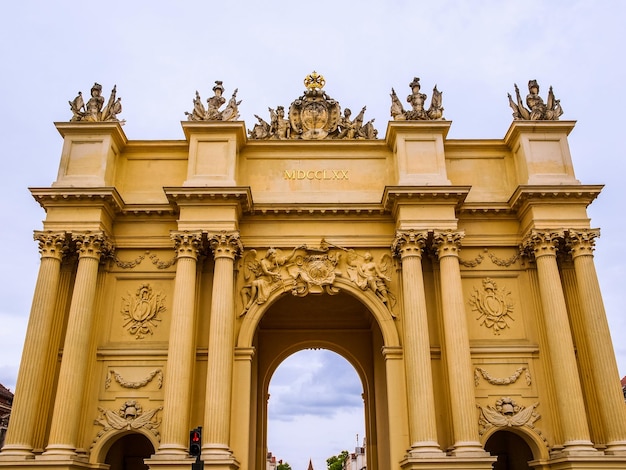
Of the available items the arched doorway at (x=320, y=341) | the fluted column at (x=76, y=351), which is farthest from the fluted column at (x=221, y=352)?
the arched doorway at (x=320, y=341)

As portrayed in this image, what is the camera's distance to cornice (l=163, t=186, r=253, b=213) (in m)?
20.7

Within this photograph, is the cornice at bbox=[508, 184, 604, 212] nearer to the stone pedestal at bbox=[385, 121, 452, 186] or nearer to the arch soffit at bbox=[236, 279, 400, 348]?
the stone pedestal at bbox=[385, 121, 452, 186]

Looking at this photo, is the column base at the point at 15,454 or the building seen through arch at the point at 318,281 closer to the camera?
the column base at the point at 15,454

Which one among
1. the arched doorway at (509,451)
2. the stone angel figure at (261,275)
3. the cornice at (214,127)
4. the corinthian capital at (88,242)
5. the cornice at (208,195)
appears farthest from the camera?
the cornice at (214,127)

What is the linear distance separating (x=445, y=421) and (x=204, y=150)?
12439 mm

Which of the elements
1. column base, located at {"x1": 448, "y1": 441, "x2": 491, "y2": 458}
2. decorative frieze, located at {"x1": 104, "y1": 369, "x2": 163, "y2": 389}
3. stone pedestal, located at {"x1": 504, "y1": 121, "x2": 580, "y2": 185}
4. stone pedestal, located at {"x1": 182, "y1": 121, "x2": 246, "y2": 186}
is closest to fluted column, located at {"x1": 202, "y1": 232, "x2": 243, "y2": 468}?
decorative frieze, located at {"x1": 104, "y1": 369, "x2": 163, "y2": 389}

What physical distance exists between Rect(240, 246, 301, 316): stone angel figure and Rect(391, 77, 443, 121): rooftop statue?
6445 mm

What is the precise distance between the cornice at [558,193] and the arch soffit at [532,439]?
7.51 metres

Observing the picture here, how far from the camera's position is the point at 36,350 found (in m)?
19.2

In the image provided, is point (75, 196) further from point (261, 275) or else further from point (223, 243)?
point (261, 275)

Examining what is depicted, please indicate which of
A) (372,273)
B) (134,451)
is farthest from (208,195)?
(134,451)

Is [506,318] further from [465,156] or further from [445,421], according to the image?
[465,156]

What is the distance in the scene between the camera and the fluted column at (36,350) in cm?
1823

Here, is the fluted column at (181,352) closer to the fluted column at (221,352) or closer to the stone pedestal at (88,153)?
the fluted column at (221,352)
